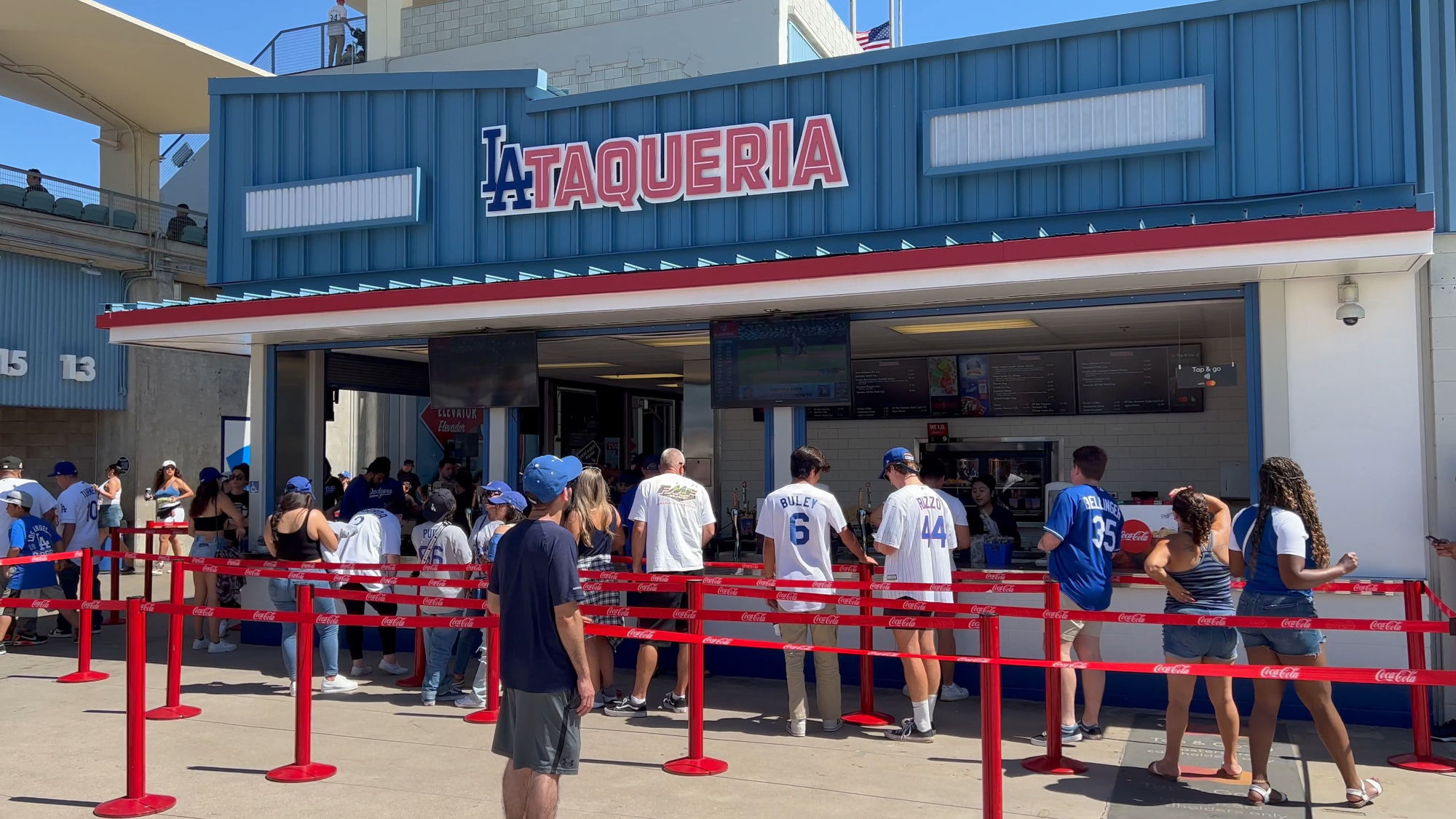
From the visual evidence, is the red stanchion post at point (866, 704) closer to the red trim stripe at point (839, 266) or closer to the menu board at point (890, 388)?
the red trim stripe at point (839, 266)

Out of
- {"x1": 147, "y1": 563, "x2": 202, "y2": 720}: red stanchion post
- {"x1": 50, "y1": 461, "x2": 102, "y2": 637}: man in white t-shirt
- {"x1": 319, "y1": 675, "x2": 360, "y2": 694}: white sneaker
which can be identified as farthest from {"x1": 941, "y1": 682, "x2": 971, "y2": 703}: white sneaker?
{"x1": 50, "y1": 461, "x2": 102, "y2": 637}: man in white t-shirt

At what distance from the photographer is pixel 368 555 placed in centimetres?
916

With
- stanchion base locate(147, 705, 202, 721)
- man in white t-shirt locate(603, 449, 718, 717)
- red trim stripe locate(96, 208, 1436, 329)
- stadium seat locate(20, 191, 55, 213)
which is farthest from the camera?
stadium seat locate(20, 191, 55, 213)

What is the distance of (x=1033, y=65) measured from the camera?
29.9ft

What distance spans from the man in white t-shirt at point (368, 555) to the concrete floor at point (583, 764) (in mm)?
633

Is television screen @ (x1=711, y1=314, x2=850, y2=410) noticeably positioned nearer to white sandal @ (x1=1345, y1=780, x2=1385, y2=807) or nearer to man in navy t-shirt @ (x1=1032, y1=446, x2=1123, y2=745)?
man in navy t-shirt @ (x1=1032, y1=446, x2=1123, y2=745)

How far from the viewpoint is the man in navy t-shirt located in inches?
277

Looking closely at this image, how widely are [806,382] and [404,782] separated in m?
4.32

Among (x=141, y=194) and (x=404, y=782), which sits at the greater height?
(x=141, y=194)

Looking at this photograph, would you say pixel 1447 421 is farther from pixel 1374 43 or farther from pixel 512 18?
pixel 512 18

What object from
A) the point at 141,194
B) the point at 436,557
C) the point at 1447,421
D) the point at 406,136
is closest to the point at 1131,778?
the point at 1447,421

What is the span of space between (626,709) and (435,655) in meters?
1.44

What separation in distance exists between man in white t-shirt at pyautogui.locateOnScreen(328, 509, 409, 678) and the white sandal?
6.37 meters

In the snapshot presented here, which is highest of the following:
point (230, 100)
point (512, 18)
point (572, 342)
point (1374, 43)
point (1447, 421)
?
point (512, 18)
